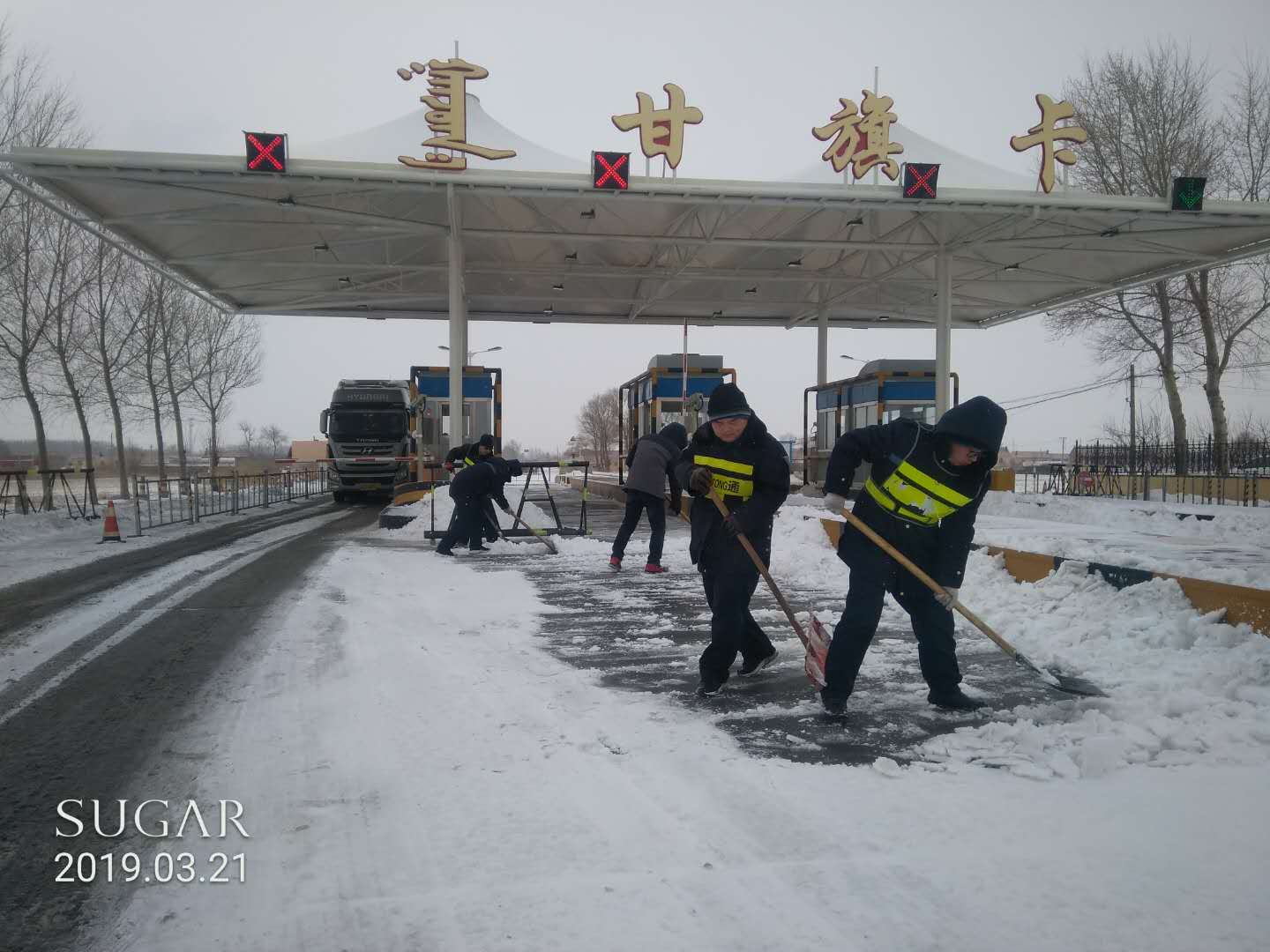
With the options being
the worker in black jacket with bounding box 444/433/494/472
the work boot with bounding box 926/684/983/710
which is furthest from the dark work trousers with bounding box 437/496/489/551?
the work boot with bounding box 926/684/983/710

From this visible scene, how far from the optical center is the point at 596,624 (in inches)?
255

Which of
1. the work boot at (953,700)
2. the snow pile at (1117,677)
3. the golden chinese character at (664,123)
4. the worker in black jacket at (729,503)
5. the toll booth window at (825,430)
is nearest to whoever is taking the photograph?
the snow pile at (1117,677)

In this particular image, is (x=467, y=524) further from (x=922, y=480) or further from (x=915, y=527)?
(x=922, y=480)

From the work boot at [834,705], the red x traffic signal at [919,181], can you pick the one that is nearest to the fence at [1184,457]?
the red x traffic signal at [919,181]

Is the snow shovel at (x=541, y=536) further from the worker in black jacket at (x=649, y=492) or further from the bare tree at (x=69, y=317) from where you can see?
the bare tree at (x=69, y=317)

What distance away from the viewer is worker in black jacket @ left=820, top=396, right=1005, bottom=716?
160 inches

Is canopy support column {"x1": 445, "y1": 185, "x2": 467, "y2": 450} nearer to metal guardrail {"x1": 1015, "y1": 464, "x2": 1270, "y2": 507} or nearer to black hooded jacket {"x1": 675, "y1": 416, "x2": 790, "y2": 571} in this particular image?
black hooded jacket {"x1": 675, "y1": 416, "x2": 790, "y2": 571}

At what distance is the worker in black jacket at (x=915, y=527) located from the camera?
4070mm

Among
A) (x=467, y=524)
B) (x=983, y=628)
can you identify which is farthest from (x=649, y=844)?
(x=467, y=524)

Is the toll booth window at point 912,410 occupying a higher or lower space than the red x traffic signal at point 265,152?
lower

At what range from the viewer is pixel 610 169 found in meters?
14.3

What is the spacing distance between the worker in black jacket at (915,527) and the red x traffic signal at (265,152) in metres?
13.0

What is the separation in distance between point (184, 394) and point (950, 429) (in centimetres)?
3226

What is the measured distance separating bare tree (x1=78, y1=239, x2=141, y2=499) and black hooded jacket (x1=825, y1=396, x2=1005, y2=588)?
73.5 ft
